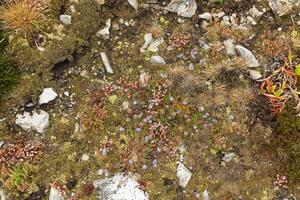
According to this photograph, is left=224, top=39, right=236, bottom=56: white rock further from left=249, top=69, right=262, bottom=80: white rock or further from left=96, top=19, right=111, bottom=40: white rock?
left=96, top=19, right=111, bottom=40: white rock

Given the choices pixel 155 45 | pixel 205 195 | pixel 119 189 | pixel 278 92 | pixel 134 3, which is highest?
pixel 134 3

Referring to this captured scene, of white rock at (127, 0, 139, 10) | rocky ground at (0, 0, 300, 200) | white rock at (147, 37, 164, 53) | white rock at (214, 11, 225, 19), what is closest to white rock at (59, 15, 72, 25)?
rocky ground at (0, 0, 300, 200)

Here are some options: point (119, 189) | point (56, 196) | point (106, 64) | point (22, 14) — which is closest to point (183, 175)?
point (119, 189)

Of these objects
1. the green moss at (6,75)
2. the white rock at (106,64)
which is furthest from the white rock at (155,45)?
the green moss at (6,75)

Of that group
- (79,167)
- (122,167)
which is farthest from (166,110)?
(79,167)

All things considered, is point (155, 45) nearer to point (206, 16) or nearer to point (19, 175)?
point (206, 16)

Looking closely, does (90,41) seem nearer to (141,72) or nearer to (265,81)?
(141,72)
